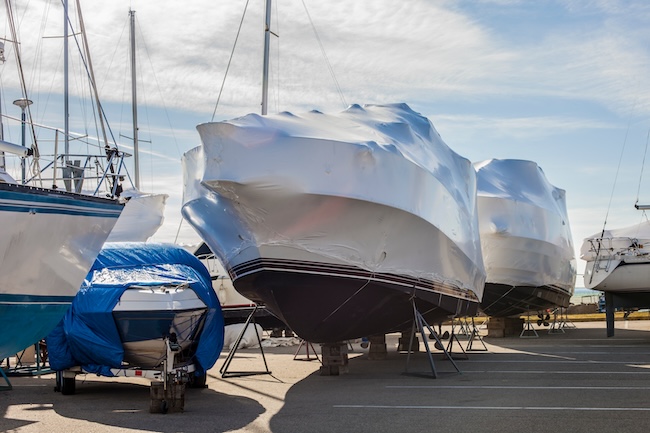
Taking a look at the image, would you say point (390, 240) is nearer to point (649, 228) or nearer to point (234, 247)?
point (234, 247)

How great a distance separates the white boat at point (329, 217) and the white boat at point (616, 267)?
829cm

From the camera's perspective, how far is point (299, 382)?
577 inches

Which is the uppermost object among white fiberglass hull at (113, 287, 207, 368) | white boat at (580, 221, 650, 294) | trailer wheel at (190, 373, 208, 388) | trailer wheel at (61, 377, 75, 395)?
white boat at (580, 221, 650, 294)

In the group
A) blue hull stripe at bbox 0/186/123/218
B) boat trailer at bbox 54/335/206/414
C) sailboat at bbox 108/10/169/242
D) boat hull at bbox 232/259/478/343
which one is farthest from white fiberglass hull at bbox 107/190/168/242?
blue hull stripe at bbox 0/186/123/218

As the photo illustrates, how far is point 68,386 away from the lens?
13070 millimetres

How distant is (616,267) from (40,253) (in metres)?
16.3

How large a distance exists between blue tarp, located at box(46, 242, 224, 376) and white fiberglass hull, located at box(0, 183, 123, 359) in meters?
1.08

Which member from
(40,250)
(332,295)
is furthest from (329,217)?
(40,250)

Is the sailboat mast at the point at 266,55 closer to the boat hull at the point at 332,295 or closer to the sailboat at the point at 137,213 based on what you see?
the boat hull at the point at 332,295

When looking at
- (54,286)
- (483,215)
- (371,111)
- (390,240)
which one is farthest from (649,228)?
(54,286)

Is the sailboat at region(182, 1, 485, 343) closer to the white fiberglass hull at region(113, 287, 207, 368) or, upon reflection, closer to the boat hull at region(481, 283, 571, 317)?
the white fiberglass hull at region(113, 287, 207, 368)

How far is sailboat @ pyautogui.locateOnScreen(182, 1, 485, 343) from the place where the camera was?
1236 centimetres

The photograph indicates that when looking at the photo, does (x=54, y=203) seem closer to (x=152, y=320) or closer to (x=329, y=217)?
(x=152, y=320)

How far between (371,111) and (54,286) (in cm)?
758
